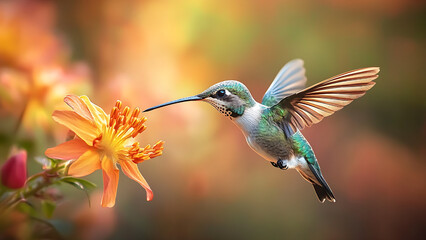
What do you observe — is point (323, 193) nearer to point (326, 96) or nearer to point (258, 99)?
point (326, 96)

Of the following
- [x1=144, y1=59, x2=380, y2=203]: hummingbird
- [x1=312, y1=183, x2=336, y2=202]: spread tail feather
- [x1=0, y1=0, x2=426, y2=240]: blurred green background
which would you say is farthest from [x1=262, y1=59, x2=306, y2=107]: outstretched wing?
[x1=0, y1=0, x2=426, y2=240]: blurred green background

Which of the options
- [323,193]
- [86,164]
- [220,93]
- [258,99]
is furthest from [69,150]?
[258,99]

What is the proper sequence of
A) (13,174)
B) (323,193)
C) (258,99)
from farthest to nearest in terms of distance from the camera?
(258,99)
(323,193)
(13,174)

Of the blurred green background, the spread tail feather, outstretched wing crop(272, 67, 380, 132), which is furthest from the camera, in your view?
the blurred green background

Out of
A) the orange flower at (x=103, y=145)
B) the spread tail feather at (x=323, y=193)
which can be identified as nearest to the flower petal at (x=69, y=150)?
the orange flower at (x=103, y=145)

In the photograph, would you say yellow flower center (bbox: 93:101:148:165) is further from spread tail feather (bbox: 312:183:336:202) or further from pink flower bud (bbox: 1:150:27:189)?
spread tail feather (bbox: 312:183:336:202)

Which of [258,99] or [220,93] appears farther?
[258,99]
